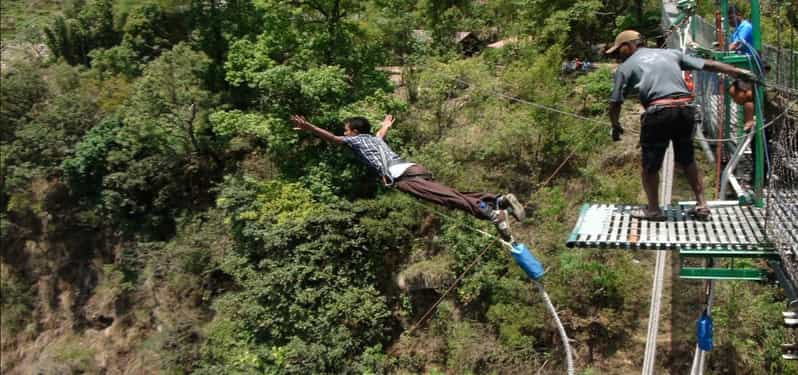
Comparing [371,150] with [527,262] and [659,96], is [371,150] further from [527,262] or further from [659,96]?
[659,96]

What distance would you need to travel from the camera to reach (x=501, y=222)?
5.13 m

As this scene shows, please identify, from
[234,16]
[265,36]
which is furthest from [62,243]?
[265,36]

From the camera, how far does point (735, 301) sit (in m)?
7.64

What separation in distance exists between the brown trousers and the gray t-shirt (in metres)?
1.46

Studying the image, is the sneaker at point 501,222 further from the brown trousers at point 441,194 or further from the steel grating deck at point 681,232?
the steel grating deck at point 681,232

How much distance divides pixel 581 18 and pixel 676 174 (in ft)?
16.1

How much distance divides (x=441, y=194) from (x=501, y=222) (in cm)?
81

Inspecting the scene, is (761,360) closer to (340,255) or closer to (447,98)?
(340,255)

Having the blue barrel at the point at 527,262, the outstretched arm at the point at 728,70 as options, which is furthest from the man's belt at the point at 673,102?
the blue barrel at the point at 527,262

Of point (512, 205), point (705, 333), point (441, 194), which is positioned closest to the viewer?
point (512, 205)

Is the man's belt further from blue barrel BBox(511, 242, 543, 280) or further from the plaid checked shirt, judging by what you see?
the plaid checked shirt

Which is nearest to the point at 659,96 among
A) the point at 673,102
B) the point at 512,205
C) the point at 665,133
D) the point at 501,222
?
the point at 673,102

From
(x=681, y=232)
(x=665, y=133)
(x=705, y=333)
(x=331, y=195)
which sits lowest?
(x=331, y=195)

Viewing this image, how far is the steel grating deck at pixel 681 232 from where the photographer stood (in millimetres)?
4715
